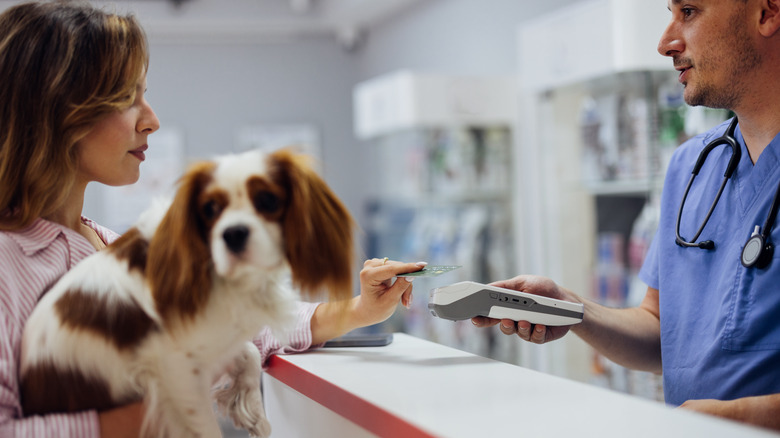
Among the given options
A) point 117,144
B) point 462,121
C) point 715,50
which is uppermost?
point 462,121

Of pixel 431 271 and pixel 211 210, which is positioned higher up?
pixel 211 210

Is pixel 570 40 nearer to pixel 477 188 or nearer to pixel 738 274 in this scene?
pixel 477 188

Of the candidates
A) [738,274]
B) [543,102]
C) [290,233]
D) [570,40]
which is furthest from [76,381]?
[543,102]

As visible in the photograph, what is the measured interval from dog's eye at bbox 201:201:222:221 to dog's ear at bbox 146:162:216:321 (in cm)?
1

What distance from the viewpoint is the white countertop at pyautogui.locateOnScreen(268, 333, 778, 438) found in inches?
34.1

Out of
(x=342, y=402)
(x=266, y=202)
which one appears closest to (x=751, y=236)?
(x=342, y=402)

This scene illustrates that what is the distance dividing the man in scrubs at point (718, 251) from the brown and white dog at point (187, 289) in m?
0.56

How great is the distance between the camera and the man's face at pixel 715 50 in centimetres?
149

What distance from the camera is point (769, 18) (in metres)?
1.46

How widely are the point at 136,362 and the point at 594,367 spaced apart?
3.02 m

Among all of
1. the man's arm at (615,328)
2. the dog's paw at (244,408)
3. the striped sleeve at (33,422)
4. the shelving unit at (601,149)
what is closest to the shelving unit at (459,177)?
the shelving unit at (601,149)

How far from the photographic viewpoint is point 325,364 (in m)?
1.35

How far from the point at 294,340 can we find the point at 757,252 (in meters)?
0.92

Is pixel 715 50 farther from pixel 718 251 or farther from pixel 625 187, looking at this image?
pixel 625 187
